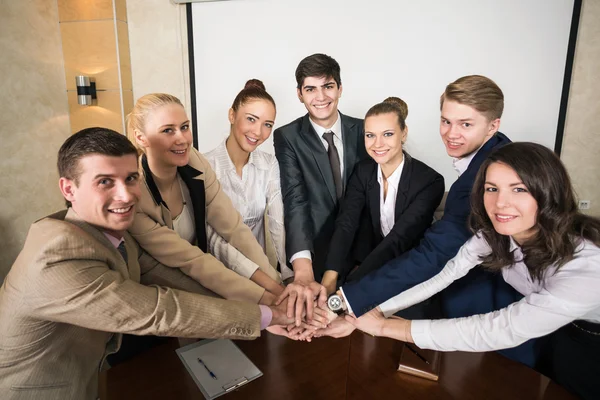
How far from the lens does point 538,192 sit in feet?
4.41

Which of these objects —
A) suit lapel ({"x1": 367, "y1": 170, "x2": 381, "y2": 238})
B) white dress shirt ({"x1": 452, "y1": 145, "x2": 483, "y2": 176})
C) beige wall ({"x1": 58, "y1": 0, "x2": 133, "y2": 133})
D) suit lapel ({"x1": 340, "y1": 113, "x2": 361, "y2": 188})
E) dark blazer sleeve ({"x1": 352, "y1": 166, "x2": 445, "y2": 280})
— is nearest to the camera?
white dress shirt ({"x1": 452, "y1": 145, "x2": 483, "y2": 176})

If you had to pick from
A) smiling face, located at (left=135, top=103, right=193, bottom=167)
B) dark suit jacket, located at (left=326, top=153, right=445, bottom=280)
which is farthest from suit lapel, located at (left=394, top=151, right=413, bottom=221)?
smiling face, located at (left=135, top=103, right=193, bottom=167)

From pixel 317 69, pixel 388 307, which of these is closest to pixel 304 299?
pixel 388 307

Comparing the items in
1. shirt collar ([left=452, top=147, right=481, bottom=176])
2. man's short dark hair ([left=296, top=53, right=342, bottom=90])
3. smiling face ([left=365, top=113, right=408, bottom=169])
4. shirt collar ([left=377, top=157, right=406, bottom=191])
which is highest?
man's short dark hair ([left=296, top=53, right=342, bottom=90])

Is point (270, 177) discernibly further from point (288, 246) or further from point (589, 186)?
point (589, 186)

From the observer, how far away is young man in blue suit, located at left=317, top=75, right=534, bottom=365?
1.77 meters

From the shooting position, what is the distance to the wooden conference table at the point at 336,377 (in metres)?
1.20

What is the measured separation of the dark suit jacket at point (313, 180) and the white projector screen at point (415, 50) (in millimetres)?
520

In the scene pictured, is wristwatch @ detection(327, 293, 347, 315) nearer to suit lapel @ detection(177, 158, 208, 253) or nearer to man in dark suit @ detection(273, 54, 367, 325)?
man in dark suit @ detection(273, 54, 367, 325)

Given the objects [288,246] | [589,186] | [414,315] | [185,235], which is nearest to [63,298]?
[185,235]

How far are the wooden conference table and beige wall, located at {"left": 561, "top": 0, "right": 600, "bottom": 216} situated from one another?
7.52 feet

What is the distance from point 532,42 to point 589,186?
1288 mm

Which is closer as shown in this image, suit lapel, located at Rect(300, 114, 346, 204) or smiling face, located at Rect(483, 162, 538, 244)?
smiling face, located at Rect(483, 162, 538, 244)

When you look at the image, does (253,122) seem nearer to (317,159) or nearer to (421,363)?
(317,159)
